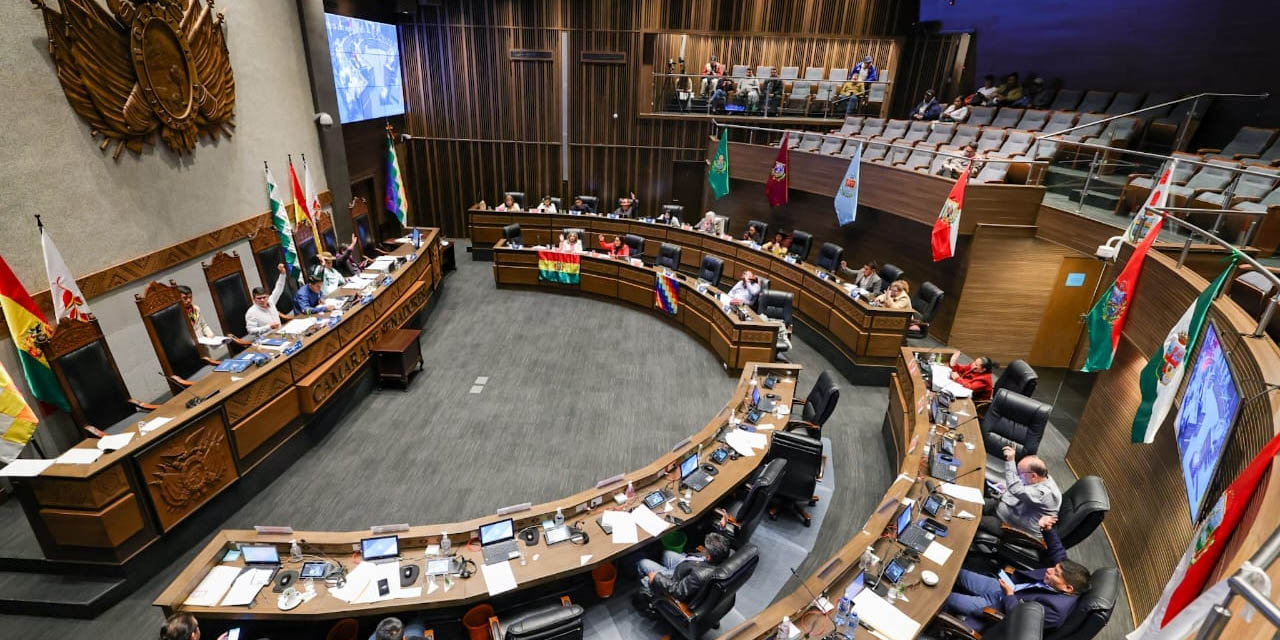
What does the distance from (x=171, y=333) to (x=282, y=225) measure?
283 centimetres

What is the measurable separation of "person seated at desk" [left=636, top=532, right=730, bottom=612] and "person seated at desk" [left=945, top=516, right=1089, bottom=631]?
4.97 feet

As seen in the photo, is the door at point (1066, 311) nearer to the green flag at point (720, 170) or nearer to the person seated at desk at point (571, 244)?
the green flag at point (720, 170)

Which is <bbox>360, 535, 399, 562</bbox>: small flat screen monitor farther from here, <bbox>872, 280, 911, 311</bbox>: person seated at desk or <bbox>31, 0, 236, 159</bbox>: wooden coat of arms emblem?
<bbox>872, 280, 911, 311</bbox>: person seated at desk

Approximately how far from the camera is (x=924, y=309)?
314 inches

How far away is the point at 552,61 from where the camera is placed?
40.8 ft

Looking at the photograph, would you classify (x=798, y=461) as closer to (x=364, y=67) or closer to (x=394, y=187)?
(x=394, y=187)

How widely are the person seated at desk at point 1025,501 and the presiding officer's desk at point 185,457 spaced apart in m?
6.17

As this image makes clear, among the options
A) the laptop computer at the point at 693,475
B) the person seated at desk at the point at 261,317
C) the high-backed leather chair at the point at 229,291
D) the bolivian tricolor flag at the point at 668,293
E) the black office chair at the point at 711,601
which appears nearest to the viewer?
the black office chair at the point at 711,601

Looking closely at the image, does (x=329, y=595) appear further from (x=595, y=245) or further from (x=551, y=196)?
(x=551, y=196)

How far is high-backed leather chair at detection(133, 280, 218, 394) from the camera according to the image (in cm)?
548

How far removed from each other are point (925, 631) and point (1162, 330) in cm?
299

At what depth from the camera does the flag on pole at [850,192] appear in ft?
27.6

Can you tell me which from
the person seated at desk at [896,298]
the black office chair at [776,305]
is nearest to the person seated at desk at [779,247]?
the black office chair at [776,305]

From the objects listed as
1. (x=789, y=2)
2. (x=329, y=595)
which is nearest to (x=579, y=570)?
(x=329, y=595)
